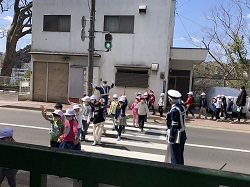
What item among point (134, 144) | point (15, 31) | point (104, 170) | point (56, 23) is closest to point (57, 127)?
point (134, 144)

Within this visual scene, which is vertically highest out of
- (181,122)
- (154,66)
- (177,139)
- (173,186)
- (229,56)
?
(229,56)

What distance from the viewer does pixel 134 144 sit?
874cm

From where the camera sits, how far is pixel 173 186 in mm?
1389

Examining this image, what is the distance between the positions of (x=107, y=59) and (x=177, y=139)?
1216 cm

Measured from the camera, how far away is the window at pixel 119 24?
1705 cm

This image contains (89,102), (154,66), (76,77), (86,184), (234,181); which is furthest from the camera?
(76,77)

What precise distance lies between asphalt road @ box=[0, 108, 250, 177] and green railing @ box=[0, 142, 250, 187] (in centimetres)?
585

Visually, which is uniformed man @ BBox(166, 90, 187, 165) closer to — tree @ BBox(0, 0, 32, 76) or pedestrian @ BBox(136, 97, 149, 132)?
pedestrian @ BBox(136, 97, 149, 132)

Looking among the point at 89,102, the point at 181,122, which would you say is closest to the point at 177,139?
the point at 181,122

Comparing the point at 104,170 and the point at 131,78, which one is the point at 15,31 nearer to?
the point at 131,78

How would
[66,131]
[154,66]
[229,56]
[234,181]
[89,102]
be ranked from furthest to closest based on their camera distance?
1. [229,56]
2. [154,66]
3. [89,102]
4. [66,131]
5. [234,181]

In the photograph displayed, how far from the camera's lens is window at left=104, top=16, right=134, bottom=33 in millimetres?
17047

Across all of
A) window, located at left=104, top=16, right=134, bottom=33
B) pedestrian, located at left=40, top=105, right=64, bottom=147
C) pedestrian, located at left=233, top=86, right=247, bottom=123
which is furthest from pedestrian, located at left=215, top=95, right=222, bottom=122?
pedestrian, located at left=40, top=105, right=64, bottom=147

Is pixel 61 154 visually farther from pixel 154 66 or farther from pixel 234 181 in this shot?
pixel 154 66
